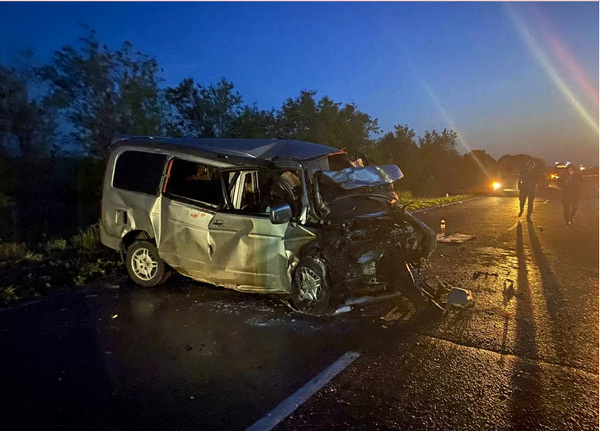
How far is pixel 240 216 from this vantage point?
5.17m

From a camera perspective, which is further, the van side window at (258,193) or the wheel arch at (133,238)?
the wheel arch at (133,238)

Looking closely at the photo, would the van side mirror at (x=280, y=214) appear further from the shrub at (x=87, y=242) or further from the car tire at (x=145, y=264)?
the shrub at (x=87, y=242)

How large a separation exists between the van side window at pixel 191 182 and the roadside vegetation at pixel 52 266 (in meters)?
2.14

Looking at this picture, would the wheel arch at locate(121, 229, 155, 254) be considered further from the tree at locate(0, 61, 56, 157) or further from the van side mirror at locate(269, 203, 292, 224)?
the tree at locate(0, 61, 56, 157)

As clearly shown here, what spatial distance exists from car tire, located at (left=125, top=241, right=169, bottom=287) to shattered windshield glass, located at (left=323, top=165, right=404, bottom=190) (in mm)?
2762

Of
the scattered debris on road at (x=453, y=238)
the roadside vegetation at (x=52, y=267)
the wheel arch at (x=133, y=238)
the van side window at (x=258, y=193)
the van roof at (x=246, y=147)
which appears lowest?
the scattered debris on road at (x=453, y=238)

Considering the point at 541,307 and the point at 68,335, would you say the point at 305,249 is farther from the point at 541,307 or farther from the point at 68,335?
the point at 541,307

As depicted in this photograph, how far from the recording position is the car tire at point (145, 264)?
599cm

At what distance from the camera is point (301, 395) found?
321cm

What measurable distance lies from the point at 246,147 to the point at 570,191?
447 inches

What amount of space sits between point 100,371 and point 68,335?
41.1 inches

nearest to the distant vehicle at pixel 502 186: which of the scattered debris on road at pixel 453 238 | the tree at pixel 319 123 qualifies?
the tree at pixel 319 123

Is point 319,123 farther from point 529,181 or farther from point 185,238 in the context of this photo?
point 185,238

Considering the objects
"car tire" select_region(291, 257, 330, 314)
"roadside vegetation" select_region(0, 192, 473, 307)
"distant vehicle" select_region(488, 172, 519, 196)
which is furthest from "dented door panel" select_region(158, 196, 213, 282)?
"distant vehicle" select_region(488, 172, 519, 196)
